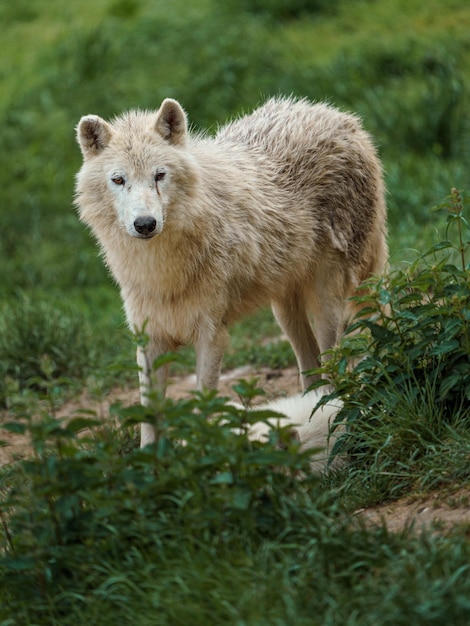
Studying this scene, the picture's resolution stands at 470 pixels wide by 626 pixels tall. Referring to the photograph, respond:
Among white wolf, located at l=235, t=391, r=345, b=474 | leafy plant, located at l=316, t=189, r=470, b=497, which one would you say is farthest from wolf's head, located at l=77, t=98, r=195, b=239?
leafy plant, located at l=316, t=189, r=470, b=497

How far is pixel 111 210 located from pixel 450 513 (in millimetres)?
2492

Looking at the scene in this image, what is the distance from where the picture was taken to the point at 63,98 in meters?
12.7

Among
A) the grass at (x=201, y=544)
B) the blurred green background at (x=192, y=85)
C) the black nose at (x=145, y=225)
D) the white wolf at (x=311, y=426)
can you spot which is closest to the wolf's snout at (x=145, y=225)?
the black nose at (x=145, y=225)

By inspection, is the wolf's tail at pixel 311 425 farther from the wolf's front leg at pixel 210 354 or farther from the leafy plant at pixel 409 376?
the wolf's front leg at pixel 210 354

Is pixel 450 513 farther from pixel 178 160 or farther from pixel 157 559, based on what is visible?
pixel 178 160

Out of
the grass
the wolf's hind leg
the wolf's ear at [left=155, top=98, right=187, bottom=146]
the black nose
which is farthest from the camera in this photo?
the wolf's hind leg

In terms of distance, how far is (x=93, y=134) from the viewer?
575 centimetres

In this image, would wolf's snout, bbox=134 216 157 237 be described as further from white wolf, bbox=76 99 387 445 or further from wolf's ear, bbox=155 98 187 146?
wolf's ear, bbox=155 98 187 146

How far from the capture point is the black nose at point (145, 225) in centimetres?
530

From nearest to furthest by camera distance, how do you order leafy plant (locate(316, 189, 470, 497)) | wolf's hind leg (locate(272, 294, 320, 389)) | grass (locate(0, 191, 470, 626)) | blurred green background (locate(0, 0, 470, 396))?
grass (locate(0, 191, 470, 626)), leafy plant (locate(316, 189, 470, 497)), wolf's hind leg (locate(272, 294, 320, 389)), blurred green background (locate(0, 0, 470, 396))

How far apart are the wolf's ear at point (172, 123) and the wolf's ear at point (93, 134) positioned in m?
0.28

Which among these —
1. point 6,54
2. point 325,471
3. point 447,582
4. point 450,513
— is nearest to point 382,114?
point 6,54

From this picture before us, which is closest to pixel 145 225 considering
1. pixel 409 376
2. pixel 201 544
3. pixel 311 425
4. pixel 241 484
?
pixel 311 425

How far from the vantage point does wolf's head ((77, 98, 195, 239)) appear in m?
5.39
